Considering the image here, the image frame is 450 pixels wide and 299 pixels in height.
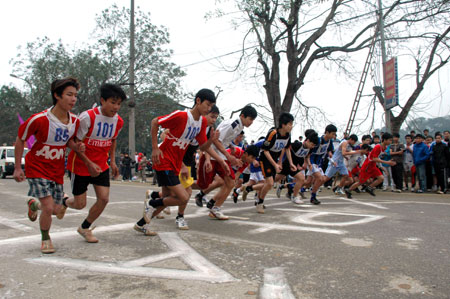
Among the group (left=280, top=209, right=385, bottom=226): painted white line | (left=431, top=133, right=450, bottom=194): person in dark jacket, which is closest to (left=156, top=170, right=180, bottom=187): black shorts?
(left=280, top=209, right=385, bottom=226): painted white line

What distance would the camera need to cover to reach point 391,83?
14.3 metres

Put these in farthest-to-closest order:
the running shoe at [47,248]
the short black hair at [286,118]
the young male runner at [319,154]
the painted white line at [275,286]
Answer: the young male runner at [319,154] < the short black hair at [286,118] < the running shoe at [47,248] < the painted white line at [275,286]

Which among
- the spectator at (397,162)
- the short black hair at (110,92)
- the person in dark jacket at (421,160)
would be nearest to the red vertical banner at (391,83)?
the spectator at (397,162)

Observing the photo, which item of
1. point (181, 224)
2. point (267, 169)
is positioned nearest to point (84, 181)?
point (181, 224)

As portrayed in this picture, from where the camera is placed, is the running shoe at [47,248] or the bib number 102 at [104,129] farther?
the bib number 102 at [104,129]

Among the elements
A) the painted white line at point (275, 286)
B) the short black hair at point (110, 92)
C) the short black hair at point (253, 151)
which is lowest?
the painted white line at point (275, 286)

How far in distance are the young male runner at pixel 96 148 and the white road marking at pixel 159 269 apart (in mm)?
774

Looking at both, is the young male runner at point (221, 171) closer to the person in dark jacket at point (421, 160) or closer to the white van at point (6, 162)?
the person in dark jacket at point (421, 160)

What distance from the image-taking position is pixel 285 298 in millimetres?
2393

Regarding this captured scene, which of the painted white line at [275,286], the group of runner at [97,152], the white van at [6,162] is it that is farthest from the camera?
the white van at [6,162]

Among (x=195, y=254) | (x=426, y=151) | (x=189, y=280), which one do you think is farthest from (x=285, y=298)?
(x=426, y=151)

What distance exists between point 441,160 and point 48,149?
10.4 m

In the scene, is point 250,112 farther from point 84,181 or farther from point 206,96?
point 84,181

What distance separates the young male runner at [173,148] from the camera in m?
4.34
